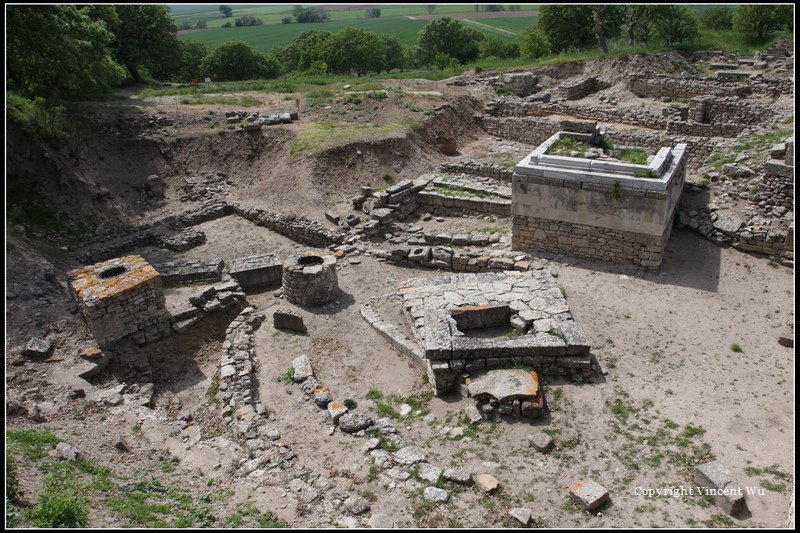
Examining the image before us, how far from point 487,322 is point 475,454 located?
3.38m

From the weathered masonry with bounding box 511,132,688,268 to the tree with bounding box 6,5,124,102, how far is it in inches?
509

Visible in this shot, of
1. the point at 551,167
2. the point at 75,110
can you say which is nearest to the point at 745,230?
the point at 551,167

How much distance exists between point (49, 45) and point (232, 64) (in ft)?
100

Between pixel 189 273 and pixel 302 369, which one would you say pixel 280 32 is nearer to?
pixel 189 273

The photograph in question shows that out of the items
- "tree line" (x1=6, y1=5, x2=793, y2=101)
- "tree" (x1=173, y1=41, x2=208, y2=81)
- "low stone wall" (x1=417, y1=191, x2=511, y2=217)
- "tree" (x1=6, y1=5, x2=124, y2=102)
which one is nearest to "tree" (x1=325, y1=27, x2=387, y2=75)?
"tree line" (x1=6, y1=5, x2=793, y2=101)

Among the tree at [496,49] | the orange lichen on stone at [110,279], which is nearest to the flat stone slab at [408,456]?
the orange lichen on stone at [110,279]

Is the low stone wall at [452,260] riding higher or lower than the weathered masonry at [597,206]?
lower

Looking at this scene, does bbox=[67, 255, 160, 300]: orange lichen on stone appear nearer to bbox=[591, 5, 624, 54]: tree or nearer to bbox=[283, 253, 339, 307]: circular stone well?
bbox=[283, 253, 339, 307]: circular stone well

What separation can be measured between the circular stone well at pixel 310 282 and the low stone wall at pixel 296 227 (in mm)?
3036

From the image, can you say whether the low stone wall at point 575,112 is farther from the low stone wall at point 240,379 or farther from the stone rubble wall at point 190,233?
the low stone wall at point 240,379

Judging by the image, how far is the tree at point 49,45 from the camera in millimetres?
15102

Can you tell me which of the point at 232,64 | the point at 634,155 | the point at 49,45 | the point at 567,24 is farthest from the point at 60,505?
the point at 232,64

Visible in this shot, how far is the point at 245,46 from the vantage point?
4512cm

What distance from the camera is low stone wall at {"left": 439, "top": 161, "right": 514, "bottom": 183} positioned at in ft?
60.7
